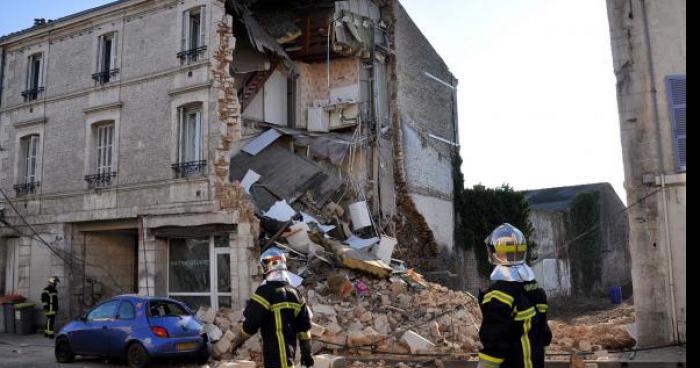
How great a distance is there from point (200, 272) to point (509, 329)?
11307mm

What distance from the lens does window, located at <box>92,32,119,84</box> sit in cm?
1631

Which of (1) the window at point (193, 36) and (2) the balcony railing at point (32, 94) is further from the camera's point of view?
(2) the balcony railing at point (32, 94)

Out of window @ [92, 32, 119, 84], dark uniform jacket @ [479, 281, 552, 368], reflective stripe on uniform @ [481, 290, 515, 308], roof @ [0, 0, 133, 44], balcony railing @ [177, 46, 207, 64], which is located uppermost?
roof @ [0, 0, 133, 44]

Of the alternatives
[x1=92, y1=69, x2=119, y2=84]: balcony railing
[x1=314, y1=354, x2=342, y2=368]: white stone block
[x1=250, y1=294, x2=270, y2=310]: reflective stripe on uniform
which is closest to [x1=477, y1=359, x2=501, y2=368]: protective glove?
[x1=250, y1=294, x2=270, y2=310]: reflective stripe on uniform

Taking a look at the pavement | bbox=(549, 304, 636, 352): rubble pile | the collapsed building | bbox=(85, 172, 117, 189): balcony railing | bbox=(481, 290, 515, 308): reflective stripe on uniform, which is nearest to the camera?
bbox=(481, 290, 515, 308): reflective stripe on uniform

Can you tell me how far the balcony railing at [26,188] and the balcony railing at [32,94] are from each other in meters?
2.52

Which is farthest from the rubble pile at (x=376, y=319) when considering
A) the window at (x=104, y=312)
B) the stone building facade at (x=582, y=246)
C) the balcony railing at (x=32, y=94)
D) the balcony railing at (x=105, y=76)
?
the stone building facade at (x=582, y=246)

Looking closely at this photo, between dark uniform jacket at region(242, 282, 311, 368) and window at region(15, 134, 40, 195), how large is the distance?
47.4ft

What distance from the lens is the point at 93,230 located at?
54.0ft

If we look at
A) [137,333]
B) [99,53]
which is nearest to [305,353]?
[137,333]

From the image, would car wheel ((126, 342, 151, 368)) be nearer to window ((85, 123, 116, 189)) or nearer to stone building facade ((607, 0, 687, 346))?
window ((85, 123, 116, 189))

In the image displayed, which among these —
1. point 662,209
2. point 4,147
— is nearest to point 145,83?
point 4,147

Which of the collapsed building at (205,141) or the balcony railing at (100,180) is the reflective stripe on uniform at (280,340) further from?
the balcony railing at (100,180)

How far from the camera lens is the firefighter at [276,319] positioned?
18.7 feet
